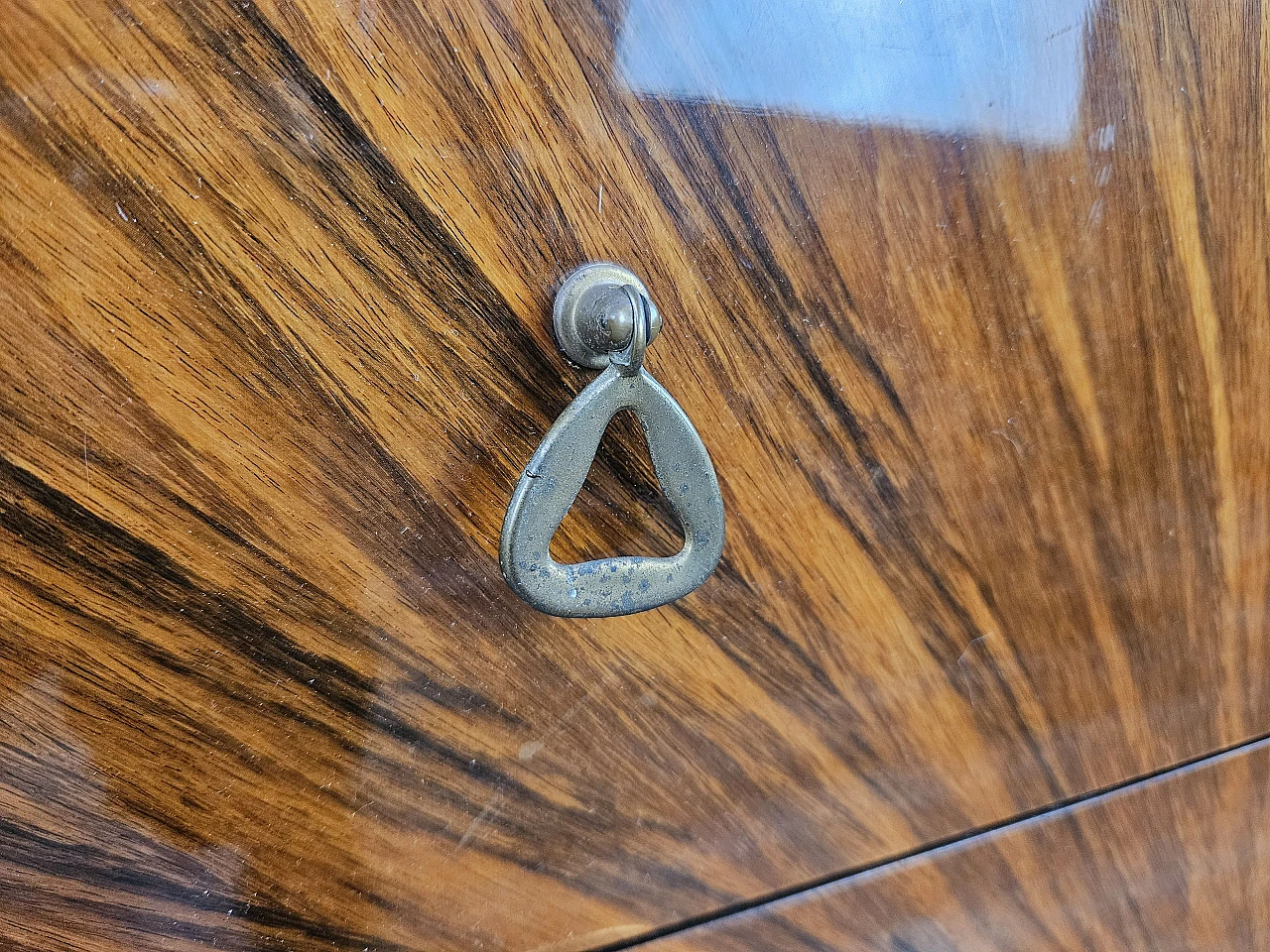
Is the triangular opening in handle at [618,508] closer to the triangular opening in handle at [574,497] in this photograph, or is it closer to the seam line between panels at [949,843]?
the triangular opening in handle at [574,497]

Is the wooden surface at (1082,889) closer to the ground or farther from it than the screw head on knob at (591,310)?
closer to the ground

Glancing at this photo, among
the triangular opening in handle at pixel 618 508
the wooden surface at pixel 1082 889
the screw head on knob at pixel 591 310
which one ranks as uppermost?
the screw head on knob at pixel 591 310

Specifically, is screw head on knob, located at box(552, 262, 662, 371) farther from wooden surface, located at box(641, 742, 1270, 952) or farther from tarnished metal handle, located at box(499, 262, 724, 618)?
wooden surface, located at box(641, 742, 1270, 952)

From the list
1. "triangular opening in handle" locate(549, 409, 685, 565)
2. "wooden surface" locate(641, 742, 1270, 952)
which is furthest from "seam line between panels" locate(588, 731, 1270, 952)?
"triangular opening in handle" locate(549, 409, 685, 565)

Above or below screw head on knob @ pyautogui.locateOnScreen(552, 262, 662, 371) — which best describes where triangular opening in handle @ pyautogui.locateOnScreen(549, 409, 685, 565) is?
below

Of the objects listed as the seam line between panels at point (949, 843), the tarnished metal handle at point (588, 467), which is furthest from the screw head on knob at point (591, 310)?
the seam line between panels at point (949, 843)

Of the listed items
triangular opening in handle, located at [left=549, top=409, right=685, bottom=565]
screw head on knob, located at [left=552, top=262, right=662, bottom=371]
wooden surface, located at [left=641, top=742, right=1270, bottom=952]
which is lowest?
wooden surface, located at [left=641, top=742, right=1270, bottom=952]

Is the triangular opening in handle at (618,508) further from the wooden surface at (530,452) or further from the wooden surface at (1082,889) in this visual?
the wooden surface at (1082,889)

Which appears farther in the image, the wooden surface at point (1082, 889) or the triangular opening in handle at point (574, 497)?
the wooden surface at point (1082, 889)

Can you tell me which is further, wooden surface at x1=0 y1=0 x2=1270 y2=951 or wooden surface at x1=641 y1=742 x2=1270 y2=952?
wooden surface at x1=641 y1=742 x2=1270 y2=952

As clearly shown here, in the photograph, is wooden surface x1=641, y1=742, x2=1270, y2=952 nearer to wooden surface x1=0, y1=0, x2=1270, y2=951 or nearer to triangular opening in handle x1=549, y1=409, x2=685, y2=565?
wooden surface x1=0, y1=0, x2=1270, y2=951
